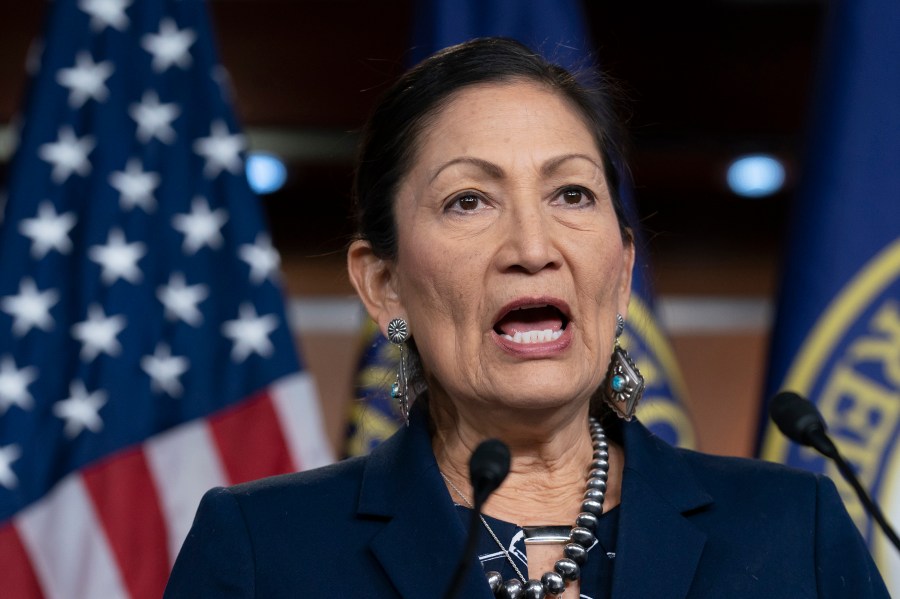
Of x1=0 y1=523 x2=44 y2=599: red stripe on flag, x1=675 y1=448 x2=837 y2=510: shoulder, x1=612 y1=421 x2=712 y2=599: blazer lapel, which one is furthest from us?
x1=0 y1=523 x2=44 y2=599: red stripe on flag

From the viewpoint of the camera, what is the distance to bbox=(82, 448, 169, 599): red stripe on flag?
8.90 feet

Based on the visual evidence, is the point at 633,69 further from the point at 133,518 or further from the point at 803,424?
the point at 803,424

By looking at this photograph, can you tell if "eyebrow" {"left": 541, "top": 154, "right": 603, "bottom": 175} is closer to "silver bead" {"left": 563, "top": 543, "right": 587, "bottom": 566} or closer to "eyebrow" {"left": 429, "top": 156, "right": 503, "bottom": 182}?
"eyebrow" {"left": 429, "top": 156, "right": 503, "bottom": 182}

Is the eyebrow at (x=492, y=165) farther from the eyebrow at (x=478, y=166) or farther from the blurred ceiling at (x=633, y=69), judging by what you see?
the blurred ceiling at (x=633, y=69)

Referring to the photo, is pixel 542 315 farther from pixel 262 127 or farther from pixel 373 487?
pixel 262 127

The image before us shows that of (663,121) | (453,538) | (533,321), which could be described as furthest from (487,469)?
(663,121)

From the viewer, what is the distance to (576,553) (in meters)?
1.58

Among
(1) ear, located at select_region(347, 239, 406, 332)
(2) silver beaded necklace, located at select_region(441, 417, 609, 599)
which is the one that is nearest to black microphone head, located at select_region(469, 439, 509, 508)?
(2) silver beaded necklace, located at select_region(441, 417, 609, 599)

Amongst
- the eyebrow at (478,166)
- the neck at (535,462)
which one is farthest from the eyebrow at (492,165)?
the neck at (535,462)

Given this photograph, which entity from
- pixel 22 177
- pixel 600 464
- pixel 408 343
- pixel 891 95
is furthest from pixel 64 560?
pixel 891 95

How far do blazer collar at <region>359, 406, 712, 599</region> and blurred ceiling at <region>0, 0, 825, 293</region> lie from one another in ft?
8.37

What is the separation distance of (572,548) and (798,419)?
1.15 ft

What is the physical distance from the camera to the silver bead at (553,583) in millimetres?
1547

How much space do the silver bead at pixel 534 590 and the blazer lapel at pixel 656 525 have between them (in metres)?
0.10
